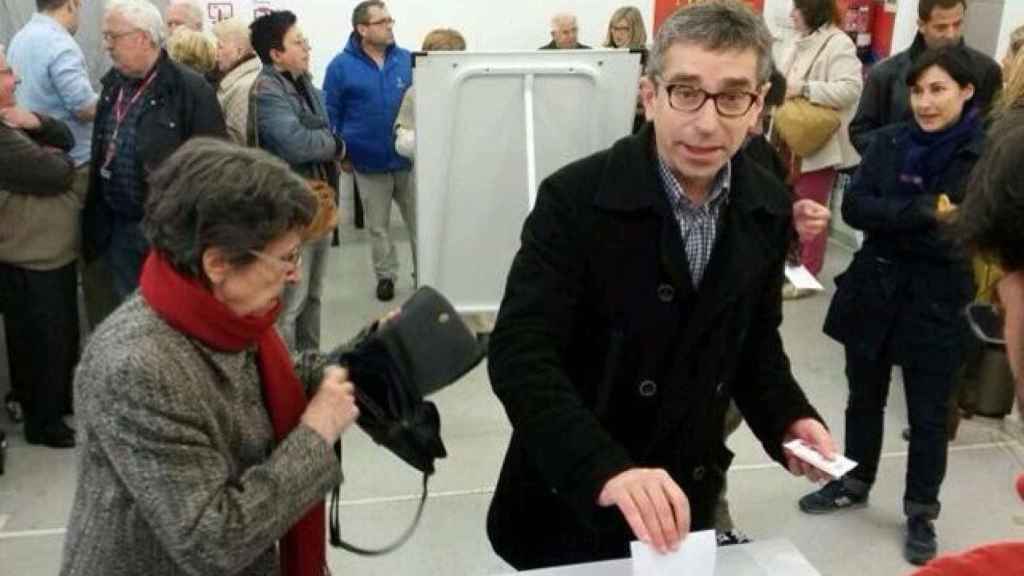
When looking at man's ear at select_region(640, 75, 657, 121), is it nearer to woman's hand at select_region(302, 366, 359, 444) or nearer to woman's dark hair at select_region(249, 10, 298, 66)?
woman's hand at select_region(302, 366, 359, 444)

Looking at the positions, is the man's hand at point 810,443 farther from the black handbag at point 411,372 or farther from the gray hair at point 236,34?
the gray hair at point 236,34

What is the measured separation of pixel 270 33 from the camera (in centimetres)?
373

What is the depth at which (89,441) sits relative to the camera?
1.26 m

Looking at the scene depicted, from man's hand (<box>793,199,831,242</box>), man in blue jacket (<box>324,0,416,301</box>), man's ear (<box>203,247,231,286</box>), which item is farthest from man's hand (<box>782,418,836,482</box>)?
man in blue jacket (<box>324,0,416,301</box>)

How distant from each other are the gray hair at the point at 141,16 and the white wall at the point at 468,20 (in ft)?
12.1

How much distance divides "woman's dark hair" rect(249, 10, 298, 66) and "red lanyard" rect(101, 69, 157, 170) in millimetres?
642

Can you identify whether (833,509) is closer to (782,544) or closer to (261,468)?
(782,544)

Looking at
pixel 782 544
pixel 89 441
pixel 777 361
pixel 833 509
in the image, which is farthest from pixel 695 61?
pixel 833 509

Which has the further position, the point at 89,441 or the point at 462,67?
the point at 462,67

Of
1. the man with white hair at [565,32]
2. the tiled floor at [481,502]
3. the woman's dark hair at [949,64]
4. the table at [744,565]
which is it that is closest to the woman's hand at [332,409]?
the table at [744,565]

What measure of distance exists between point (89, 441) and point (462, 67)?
242cm

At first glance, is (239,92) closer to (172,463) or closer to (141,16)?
(141,16)

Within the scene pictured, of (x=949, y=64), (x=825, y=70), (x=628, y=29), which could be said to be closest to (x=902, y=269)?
(x=949, y=64)

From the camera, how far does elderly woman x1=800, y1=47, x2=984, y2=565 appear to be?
2637 mm
